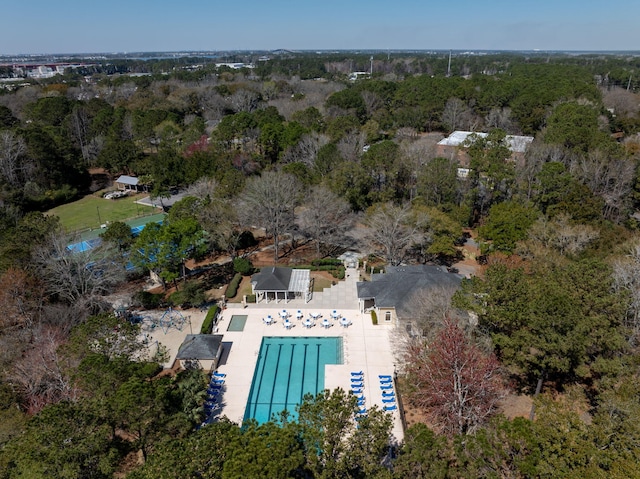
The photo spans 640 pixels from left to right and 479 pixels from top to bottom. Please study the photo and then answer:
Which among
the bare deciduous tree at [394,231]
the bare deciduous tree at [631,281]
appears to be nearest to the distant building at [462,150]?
the bare deciduous tree at [394,231]

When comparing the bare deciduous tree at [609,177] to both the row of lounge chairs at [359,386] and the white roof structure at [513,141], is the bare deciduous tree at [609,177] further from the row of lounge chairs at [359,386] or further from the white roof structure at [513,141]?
the row of lounge chairs at [359,386]

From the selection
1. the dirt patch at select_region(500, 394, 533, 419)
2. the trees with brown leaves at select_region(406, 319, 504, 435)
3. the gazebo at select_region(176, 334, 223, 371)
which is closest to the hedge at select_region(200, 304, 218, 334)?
the gazebo at select_region(176, 334, 223, 371)

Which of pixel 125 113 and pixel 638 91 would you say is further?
pixel 638 91

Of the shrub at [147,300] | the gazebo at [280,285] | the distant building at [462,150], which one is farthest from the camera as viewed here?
the distant building at [462,150]

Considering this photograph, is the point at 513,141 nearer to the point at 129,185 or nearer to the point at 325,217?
the point at 325,217

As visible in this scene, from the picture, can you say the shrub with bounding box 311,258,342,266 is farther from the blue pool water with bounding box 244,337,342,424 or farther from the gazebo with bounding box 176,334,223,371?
the gazebo with bounding box 176,334,223,371

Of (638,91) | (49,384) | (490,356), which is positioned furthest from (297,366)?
(638,91)

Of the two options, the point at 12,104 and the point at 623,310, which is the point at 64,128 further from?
the point at 623,310
